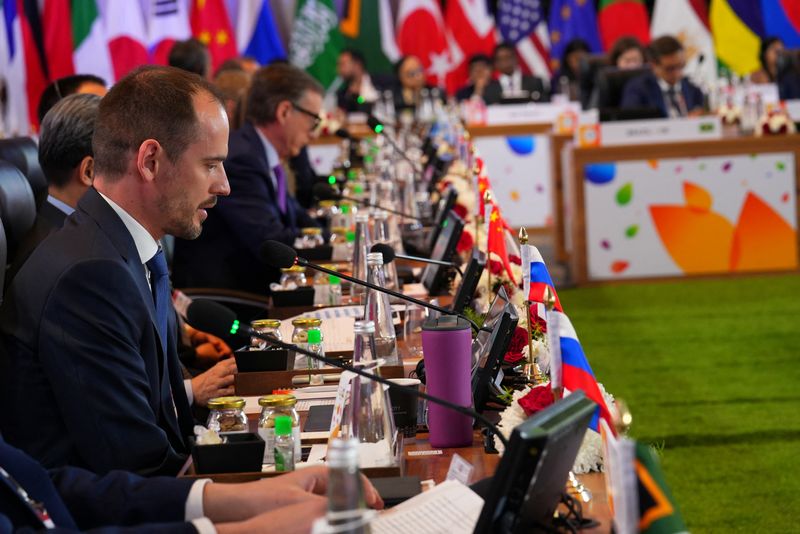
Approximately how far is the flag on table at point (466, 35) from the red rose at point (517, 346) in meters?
10.6

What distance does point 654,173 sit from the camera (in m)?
6.81

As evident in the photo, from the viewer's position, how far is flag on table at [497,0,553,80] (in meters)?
12.9

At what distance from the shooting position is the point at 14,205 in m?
3.02

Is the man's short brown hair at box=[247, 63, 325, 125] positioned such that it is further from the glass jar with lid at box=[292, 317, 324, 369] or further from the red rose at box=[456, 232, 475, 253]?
the glass jar with lid at box=[292, 317, 324, 369]

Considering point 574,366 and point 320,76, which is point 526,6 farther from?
point 574,366

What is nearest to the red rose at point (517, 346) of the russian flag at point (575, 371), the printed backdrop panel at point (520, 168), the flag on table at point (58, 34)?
the russian flag at point (575, 371)

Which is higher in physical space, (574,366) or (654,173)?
(574,366)

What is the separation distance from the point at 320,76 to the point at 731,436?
8.79 m

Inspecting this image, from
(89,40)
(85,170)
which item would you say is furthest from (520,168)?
(85,170)

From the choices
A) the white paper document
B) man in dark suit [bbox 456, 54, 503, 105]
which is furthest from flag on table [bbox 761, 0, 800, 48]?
the white paper document

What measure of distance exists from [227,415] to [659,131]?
5.40m

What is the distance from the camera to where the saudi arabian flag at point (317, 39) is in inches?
477

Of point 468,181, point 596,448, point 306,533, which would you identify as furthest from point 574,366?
point 468,181

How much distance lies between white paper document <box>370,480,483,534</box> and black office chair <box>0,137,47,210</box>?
7.59ft
